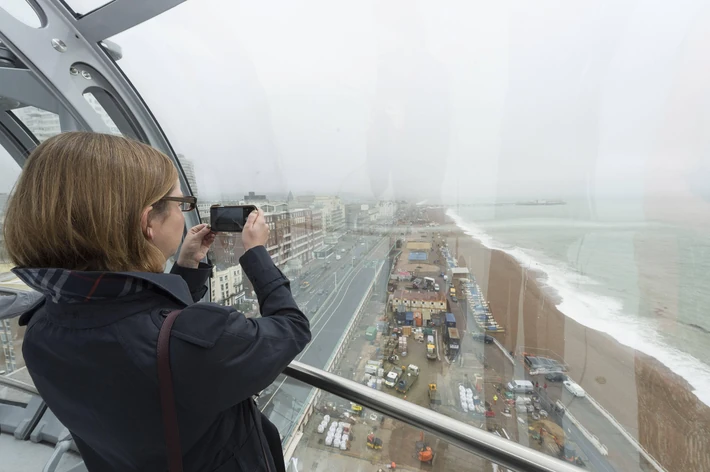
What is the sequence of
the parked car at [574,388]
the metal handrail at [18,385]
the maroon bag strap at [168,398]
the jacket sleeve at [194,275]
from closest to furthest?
the maroon bag strap at [168,398] < the jacket sleeve at [194,275] < the parked car at [574,388] < the metal handrail at [18,385]

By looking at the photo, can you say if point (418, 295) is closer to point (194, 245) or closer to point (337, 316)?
point (337, 316)

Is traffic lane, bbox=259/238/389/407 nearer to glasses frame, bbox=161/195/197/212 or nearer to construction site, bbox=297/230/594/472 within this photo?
construction site, bbox=297/230/594/472

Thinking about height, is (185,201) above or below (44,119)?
below

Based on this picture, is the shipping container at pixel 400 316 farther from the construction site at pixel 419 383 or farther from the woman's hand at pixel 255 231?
the woman's hand at pixel 255 231

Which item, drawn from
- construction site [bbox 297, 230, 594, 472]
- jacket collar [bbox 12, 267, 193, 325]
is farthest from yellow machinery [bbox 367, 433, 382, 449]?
jacket collar [bbox 12, 267, 193, 325]

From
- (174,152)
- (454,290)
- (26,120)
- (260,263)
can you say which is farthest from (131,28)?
(454,290)

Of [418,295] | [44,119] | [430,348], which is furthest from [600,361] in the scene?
[44,119]

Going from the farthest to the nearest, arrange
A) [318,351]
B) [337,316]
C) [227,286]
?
[227,286]
[337,316]
[318,351]

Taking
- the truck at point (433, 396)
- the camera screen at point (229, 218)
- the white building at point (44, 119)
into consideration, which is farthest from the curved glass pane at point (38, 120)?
the truck at point (433, 396)
